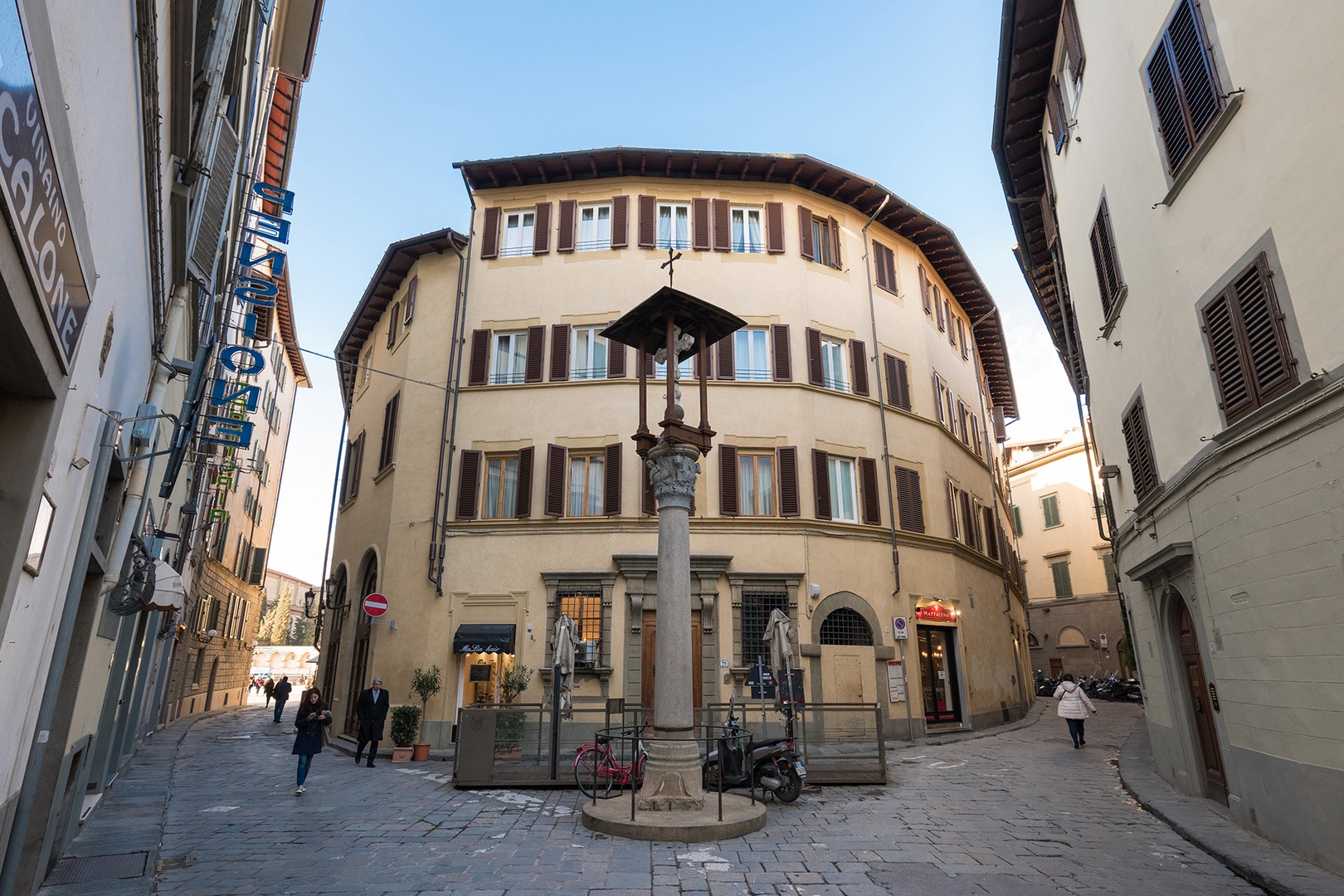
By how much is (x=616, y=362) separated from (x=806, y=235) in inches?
261

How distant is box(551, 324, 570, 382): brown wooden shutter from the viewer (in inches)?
781

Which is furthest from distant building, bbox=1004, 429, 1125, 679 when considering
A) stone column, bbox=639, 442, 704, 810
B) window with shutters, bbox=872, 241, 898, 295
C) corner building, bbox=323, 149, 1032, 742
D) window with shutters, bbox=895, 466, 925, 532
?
stone column, bbox=639, 442, 704, 810

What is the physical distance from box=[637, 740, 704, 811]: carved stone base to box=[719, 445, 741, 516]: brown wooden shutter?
30.9ft

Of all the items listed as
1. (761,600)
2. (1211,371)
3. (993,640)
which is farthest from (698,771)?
(993,640)

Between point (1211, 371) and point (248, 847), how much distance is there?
11866 mm

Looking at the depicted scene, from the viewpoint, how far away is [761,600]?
18.2 metres

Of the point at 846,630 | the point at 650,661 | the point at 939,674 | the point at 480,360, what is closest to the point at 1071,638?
the point at 939,674

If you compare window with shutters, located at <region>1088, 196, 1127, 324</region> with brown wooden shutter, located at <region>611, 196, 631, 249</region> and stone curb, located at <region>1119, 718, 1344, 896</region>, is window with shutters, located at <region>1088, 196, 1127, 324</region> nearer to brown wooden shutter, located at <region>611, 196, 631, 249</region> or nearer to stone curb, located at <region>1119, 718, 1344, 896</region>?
stone curb, located at <region>1119, 718, 1344, 896</region>

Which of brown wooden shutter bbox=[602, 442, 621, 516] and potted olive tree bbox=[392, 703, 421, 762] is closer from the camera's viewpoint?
potted olive tree bbox=[392, 703, 421, 762]

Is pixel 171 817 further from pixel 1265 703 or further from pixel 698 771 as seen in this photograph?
pixel 1265 703

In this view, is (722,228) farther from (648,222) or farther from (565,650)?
(565,650)

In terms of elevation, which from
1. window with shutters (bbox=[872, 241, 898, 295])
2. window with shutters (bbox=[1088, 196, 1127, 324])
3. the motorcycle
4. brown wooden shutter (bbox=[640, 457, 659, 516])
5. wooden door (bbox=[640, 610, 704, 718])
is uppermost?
window with shutters (bbox=[872, 241, 898, 295])

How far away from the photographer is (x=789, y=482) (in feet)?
62.2

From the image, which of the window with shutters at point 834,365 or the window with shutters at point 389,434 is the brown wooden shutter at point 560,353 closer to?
the window with shutters at point 389,434
